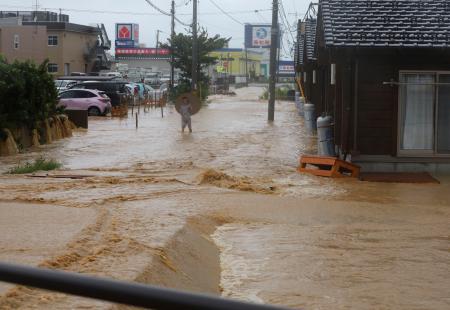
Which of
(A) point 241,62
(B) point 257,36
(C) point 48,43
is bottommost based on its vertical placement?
(C) point 48,43

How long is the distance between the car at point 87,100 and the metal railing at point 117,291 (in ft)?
116

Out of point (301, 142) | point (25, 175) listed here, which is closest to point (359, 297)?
point (25, 175)

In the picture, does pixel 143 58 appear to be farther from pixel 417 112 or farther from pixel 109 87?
pixel 417 112

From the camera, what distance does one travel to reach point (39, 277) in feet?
6.85

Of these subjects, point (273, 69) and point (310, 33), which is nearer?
point (310, 33)

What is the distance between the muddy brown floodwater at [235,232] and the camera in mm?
7285

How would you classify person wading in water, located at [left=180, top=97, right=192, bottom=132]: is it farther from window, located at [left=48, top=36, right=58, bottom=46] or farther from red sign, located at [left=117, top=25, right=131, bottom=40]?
red sign, located at [left=117, top=25, right=131, bottom=40]

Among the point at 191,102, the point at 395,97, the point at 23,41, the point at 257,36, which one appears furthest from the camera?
the point at 257,36

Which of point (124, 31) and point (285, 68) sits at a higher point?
point (124, 31)

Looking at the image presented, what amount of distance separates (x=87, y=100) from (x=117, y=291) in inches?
1452

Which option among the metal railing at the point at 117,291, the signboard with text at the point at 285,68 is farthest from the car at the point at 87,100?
the signboard with text at the point at 285,68

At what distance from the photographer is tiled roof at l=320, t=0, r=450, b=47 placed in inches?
640

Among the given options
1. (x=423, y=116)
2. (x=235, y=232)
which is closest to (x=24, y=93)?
(x=423, y=116)

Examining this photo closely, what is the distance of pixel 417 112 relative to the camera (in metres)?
16.9
